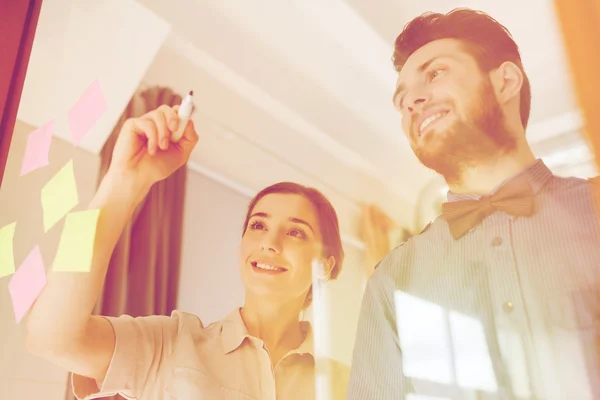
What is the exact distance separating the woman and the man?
126 mm

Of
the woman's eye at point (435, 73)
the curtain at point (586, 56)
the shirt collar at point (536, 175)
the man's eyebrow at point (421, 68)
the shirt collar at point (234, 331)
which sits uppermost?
the man's eyebrow at point (421, 68)

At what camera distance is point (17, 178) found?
119 centimetres

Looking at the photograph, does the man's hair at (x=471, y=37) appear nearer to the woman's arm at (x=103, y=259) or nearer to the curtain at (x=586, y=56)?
the curtain at (x=586, y=56)

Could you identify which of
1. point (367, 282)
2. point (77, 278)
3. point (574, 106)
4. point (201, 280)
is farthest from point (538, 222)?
point (77, 278)

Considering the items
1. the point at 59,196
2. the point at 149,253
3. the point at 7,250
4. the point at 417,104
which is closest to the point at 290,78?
the point at 417,104

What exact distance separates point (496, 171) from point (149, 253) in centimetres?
66

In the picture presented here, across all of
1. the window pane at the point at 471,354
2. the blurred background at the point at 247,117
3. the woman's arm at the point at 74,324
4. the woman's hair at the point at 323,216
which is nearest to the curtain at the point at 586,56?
the blurred background at the point at 247,117

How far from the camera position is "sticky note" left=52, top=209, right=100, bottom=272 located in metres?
1.01

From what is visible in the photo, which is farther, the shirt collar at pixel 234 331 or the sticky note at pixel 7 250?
the sticky note at pixel 7 250

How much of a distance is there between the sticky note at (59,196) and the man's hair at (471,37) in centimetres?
70

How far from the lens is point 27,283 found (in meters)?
1.07

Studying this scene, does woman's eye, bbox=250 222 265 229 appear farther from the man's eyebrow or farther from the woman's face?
the man's eyebrow

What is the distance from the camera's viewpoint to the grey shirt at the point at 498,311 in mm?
631

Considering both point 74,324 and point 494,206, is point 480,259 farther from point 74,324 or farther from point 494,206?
point 74,324
